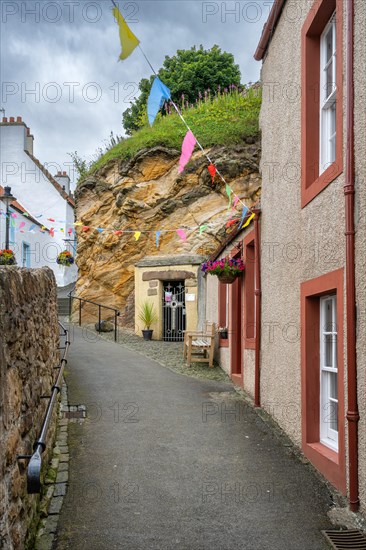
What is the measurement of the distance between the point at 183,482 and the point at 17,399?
226cm

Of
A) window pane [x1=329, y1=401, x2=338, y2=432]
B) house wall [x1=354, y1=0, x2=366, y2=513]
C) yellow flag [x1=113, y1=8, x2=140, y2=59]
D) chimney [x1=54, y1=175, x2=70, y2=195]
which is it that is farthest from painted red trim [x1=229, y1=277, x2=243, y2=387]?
chimney [x1=54, y1=175, x2=70, y2=195]

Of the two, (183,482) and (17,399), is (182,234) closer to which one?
(183,482)

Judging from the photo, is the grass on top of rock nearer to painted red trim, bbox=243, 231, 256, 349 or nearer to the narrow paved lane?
painted red trim, bbox=243, 231, 256, 349

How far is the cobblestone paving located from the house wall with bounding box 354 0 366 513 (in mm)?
6588

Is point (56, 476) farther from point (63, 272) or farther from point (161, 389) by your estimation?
point (63, 272)

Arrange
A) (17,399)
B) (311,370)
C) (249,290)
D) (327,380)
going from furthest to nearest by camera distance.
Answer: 1. (249,290)
2. (311,370)
3. (327,380)
4. (17,399)

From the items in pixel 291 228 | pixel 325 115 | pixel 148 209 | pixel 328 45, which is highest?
pixel 148 209

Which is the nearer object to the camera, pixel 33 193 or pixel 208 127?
pixel 208 127

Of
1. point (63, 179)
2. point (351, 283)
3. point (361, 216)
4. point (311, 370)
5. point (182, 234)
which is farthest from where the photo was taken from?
point (63, 179)

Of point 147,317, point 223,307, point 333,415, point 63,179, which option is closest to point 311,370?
point 333,415

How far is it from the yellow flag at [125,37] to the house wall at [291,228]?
201 centimetres

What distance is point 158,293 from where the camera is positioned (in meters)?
17.9

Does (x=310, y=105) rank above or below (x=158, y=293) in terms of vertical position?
above

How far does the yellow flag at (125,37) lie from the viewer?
5250mm
